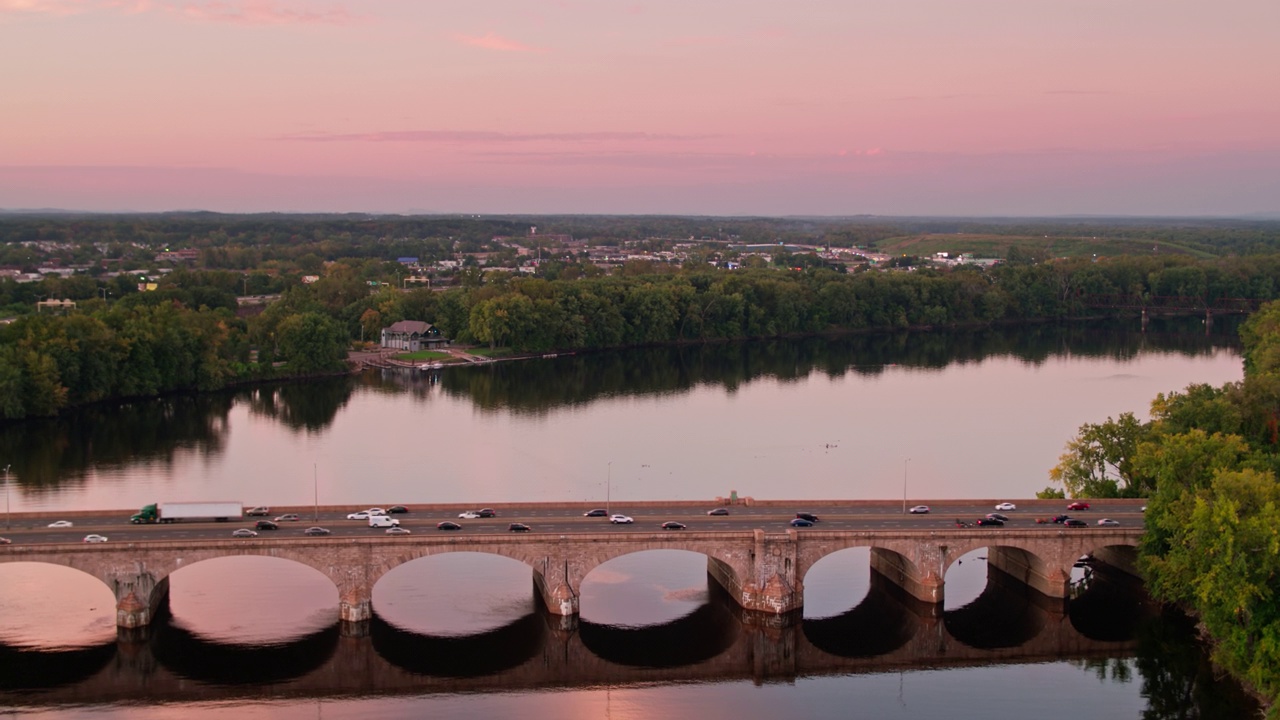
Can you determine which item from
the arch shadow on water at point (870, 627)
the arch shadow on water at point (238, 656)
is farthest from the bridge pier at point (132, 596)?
the arch shadow on water at point (870, 627)

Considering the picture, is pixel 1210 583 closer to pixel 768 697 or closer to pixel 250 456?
pixel 768 697

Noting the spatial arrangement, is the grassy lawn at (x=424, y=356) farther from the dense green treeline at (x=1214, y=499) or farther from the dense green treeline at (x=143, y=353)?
the dense green treeline at (x=1214, y=499)

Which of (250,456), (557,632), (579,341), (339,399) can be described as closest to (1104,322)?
(579,341)

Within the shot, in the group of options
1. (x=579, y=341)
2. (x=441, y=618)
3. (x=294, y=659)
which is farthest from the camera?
(x=579, y=341)

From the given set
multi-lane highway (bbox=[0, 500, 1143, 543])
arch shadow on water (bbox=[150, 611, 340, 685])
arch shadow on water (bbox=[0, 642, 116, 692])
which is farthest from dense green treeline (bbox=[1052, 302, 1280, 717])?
arch shadow on water (bbox=[0, 642, 116, 692])

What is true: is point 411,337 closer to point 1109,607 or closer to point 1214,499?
point 1109,607
